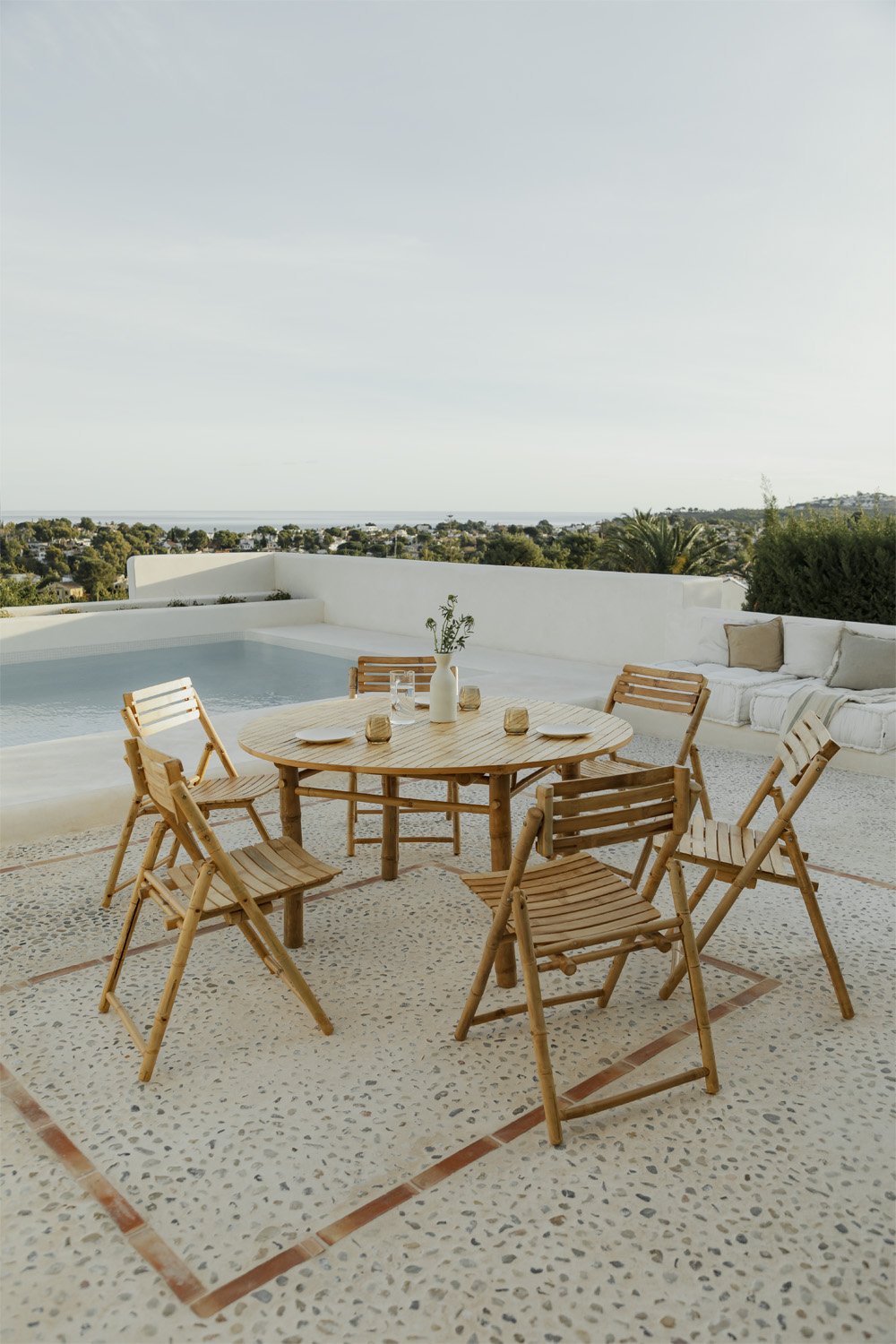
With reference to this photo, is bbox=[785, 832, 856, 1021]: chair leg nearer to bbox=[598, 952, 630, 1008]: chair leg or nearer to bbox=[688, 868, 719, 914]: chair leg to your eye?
bbox=[688, 868, 719, 914]: chair leg

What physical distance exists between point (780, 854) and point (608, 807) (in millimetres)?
843

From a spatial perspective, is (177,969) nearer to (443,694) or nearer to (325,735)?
(325,735)

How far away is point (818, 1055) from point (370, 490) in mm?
16973

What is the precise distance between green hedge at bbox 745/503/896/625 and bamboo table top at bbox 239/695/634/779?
14.7ft

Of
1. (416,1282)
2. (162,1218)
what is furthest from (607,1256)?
(162,1218)

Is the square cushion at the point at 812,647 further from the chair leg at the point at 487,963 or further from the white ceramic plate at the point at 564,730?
the chair leg at the point at 487,963

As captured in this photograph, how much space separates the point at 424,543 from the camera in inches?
670

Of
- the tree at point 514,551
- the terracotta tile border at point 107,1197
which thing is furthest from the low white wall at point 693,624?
the tree at point 514,551

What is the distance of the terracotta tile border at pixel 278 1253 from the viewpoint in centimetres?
170

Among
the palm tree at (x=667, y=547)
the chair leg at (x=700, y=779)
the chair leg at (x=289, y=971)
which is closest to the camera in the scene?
the chair leg at (x=289, y=971)

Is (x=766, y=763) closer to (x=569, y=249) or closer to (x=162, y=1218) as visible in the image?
(x=162, y=1218)

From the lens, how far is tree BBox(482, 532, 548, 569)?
16688 millimetres

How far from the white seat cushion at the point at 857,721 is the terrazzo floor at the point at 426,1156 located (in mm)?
2238

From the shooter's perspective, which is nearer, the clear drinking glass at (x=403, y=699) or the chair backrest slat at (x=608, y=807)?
the chair backrest slat at (x=608, y=807)
